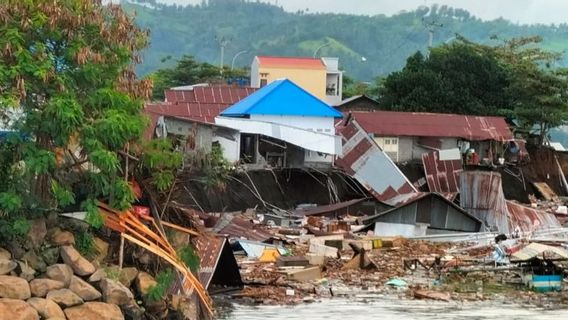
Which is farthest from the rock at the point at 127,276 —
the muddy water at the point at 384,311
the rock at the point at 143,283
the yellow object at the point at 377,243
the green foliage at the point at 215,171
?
the yellow object at the point at 377,243

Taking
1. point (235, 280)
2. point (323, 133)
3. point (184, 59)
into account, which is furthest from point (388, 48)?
point (235, 280)

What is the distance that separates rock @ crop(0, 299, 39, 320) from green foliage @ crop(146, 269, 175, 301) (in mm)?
1902

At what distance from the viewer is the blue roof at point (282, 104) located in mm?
41000

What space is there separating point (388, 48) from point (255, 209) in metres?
133

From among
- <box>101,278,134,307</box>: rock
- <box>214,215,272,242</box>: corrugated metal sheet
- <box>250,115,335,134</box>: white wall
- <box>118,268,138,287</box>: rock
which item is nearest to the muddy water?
<box>118,268,138,287</box>: rock

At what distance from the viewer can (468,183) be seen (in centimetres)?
3525

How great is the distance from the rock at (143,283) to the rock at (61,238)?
1.10m

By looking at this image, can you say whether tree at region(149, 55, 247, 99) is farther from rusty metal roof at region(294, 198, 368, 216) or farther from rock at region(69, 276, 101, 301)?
rock at region(69, 276, 101, 301)

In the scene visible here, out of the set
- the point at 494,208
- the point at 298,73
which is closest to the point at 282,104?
the point at 494,208

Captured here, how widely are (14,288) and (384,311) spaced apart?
9.74 metres

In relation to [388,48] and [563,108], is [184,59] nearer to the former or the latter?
[563,108]

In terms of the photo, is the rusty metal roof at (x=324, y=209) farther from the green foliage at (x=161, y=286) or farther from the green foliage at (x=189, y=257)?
the green foliage at (x=161, y=286)

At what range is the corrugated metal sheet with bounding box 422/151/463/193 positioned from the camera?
4378 centimetres

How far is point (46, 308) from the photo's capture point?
11.4 m
